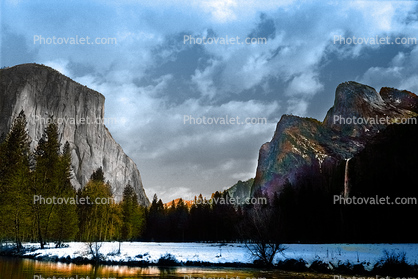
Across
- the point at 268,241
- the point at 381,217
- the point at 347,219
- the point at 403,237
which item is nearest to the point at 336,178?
the point at 347,219

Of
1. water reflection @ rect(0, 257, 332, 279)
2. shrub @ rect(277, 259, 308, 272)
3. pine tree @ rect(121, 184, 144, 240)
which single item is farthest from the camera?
pine tree @ rect(121, 184, 144, 240)

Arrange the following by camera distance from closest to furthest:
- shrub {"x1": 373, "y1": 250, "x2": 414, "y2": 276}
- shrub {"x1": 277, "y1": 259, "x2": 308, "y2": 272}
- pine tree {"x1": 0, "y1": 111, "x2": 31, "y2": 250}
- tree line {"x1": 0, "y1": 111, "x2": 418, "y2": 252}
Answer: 1. shrub {"x1": 373, "y1": 250, "x2": 414, "y2": 276}
2. shrub {"x1": 277, "y1": 259, "x2": 308, "y2": 272}
3. pine tree {"x1": 0, "y1": 111, "x2": 31, "y2": 250}
4. tree line {"x1": 0, "y1": 111, "x2": 418, "y2": 252}

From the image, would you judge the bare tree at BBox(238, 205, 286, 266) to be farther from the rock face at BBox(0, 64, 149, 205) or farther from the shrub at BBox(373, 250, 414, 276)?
the rock face at BBox(0, 64, 149, 205)

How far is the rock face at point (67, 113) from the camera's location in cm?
15425

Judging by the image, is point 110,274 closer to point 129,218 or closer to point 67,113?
point 129,218

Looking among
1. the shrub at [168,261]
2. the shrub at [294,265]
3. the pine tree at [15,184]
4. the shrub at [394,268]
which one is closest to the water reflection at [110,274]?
the shrub at [294,265]

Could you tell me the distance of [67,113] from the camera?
17862 centimetres

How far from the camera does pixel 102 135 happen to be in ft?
630

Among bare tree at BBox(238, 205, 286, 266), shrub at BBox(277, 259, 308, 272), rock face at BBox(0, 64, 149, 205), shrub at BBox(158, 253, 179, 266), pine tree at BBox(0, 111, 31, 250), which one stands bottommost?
shrub at BBox(158, 253, 179, 266)

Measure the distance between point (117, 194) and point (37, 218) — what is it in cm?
15103

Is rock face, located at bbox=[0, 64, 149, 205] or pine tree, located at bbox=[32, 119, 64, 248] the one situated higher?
rock face, located at bbox=[0, 64, 149, 205]

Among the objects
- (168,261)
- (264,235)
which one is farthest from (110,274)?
(264,235)

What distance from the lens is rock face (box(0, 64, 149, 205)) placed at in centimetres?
15425

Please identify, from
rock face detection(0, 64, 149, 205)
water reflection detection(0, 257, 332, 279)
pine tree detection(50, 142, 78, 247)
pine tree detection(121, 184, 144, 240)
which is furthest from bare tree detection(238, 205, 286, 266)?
rock face detection(0, 64, 149, 205)
